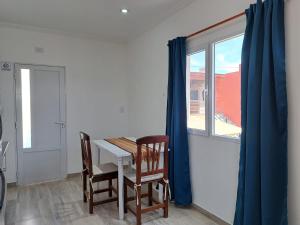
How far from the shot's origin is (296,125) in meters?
1.79

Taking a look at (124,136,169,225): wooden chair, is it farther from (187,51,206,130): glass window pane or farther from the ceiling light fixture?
the ceiling light fixture

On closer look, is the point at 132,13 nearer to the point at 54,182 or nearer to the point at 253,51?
the point at 253,51

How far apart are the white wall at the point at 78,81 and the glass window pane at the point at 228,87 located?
2.46m

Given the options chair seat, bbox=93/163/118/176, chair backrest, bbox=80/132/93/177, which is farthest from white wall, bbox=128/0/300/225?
chair backrest, bbox=80/132/93/177

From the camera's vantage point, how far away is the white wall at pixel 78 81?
3.70m

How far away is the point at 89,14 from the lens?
3197 millimetres

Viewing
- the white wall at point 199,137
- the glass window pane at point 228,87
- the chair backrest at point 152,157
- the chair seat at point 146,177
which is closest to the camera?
the white wall at point 199,137

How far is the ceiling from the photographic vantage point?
286 cm

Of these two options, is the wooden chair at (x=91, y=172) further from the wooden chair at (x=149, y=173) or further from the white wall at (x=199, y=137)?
the white wall at (x=199, y=137)

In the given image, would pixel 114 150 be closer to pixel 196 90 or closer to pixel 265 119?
pixel 196 90

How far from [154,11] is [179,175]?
2209mm

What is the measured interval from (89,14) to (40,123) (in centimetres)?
200

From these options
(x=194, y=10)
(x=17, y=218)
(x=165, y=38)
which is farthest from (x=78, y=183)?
(x=194, y=10)

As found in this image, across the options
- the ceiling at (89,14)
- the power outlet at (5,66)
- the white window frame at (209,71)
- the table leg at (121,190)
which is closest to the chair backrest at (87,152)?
the table leg at (121,190)
